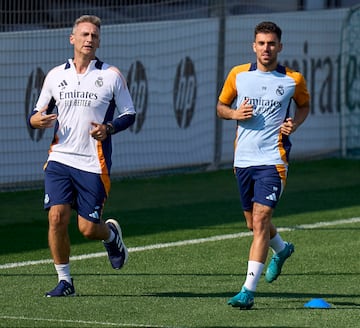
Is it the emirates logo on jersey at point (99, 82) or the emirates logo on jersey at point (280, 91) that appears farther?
the emirates logo on jersey at point (99, 82)

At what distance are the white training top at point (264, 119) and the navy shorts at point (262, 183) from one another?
0.16ft

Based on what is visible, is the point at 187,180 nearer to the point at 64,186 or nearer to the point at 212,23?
the point at 212,23

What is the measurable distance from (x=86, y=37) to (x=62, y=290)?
193cm

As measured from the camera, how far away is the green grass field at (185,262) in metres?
9.27

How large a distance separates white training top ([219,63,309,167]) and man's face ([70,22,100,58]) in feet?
3.81

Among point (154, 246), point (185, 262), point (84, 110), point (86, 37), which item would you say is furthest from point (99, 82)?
point (154, 246)

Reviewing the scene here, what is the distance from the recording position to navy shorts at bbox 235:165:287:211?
385 inches

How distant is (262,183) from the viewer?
9.82 meters

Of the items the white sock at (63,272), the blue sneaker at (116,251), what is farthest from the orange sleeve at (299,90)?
the white sock at (63,272)

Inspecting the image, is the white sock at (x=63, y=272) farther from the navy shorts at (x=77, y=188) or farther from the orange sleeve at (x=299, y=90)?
the orange sleeve at (x=299, y=90)

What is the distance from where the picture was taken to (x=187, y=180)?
1912 cm

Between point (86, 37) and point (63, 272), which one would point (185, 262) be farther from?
point (86, 37)

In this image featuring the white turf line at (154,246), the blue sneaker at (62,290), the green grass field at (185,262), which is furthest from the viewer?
the blue sneaker at (62,290)

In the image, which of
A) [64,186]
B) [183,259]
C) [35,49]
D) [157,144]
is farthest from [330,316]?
[157,144]
